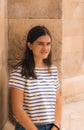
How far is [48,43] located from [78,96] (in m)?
2.41

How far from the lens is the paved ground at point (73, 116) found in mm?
3213

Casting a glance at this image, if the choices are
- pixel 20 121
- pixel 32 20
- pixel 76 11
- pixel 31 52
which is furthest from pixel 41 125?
pixel 76 11

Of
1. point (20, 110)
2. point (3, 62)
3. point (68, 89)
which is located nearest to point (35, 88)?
point (20, 110)

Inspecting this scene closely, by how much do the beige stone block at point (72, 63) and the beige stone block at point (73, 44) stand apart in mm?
52

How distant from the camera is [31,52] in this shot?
1930mm

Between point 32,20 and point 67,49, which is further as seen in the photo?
point 67,49

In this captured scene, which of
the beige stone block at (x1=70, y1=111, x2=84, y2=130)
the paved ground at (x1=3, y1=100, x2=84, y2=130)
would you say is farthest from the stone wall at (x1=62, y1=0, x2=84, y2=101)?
the beige stone block at (x1=70, y1=111, x2=84, y2=130)

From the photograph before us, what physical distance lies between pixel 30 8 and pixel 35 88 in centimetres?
60

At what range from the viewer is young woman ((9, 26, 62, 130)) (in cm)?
182

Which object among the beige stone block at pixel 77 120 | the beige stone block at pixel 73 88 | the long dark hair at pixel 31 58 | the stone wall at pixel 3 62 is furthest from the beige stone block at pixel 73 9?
the long dark hair at pixel 31 58

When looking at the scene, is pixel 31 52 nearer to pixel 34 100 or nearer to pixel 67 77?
pixel 34 100

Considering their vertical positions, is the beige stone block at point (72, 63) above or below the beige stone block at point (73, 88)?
above

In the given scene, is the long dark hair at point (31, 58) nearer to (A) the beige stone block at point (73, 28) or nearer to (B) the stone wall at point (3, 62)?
(B) the stone wall at point (3, 62)

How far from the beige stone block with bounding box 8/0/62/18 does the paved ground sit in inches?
46.3
